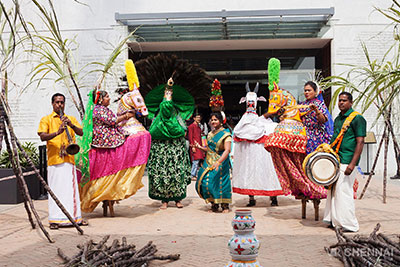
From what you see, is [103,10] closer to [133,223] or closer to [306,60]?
[306,60]

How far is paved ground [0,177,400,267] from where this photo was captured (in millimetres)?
4453

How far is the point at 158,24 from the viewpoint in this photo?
1307 cm

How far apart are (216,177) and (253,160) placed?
91 centimetres

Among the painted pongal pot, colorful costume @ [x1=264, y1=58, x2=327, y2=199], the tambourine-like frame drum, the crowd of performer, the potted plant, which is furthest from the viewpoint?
the potted plant

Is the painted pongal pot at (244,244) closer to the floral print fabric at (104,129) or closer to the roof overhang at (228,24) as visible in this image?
the floral print fabric at (104,129)

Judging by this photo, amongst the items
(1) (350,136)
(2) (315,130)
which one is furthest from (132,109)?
(1) (350,136)

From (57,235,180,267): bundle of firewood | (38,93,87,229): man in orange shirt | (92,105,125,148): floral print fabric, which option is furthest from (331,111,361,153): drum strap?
(38,93,87,229): man in orange shirt

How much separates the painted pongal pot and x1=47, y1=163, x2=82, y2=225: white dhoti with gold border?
3.57 metres

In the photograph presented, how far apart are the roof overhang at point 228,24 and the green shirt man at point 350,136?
25.3 feet

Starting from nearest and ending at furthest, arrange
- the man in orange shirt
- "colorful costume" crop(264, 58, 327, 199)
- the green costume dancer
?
the man in orange shirt < "colorful costume" crop(264, 58, 327, 199) < the green costume dancer

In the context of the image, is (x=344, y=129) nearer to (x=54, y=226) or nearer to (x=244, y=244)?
(x=244, y=244)

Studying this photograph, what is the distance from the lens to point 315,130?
634 cm

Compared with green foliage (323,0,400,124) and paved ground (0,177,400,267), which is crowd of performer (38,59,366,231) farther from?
green foliage (323,0,400,124)

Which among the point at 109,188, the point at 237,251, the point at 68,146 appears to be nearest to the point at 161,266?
the point at 237,251
